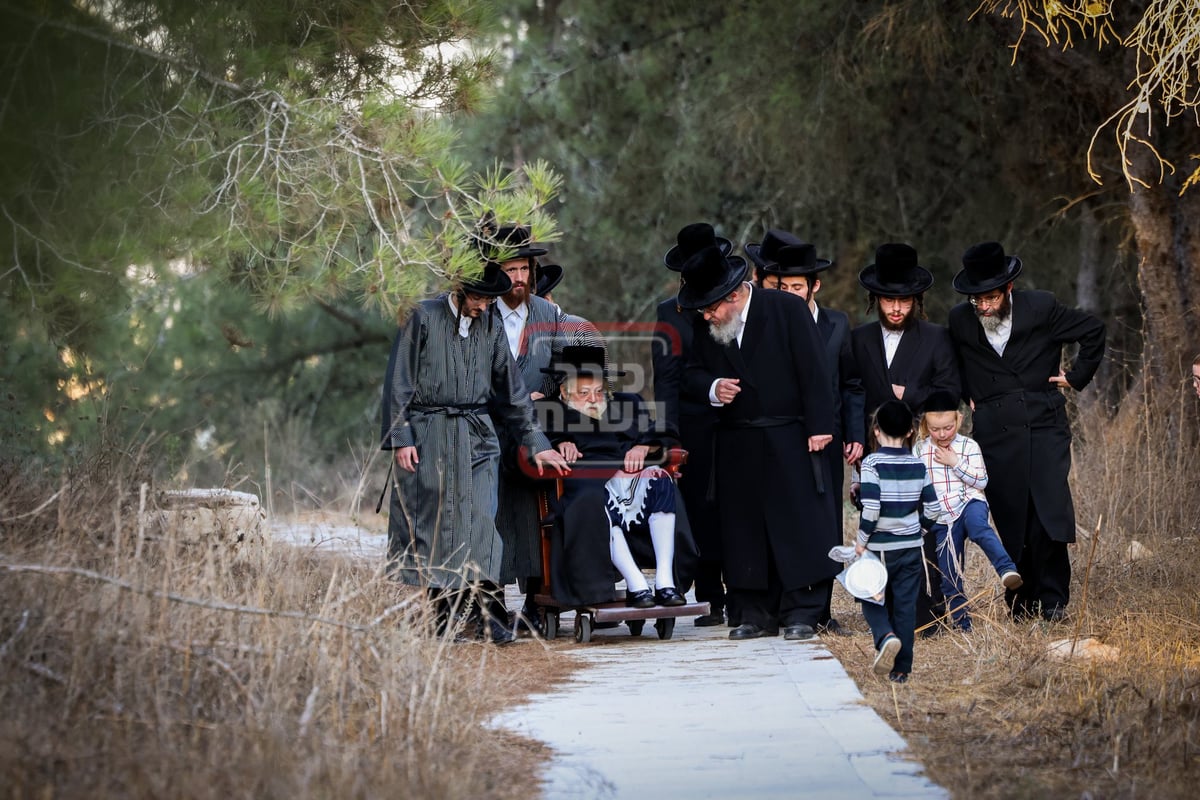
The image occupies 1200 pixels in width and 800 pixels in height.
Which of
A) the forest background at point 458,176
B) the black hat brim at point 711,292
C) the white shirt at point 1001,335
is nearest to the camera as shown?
the forest background at point 458,176

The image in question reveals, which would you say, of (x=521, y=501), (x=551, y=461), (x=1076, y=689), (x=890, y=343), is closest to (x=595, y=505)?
(x=551, y=461)

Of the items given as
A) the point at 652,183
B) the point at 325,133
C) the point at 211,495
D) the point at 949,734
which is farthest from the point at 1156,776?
the point at 652,183

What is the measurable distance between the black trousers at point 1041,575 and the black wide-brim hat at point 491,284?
3.10 metres

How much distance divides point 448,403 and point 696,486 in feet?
5.42

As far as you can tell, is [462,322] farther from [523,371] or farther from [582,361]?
[523,371]

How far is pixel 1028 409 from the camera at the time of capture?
866cm

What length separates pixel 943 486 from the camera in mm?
8398

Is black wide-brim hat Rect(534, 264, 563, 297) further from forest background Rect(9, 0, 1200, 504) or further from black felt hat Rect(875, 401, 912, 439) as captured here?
black felt hat Rect(875, 401, 912, 439)

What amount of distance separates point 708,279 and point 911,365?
4.32ft

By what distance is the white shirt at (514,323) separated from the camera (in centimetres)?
941

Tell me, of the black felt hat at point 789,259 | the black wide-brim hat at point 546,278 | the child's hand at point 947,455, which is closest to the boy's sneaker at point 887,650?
the child's hand at point 947,455

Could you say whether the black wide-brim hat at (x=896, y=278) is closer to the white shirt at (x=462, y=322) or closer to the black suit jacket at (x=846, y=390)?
the black suit jacket at (x=846, y=390)

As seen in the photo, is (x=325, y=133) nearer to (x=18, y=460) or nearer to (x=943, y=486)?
(x=18, y=460)

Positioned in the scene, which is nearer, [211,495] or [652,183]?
[211,495]
